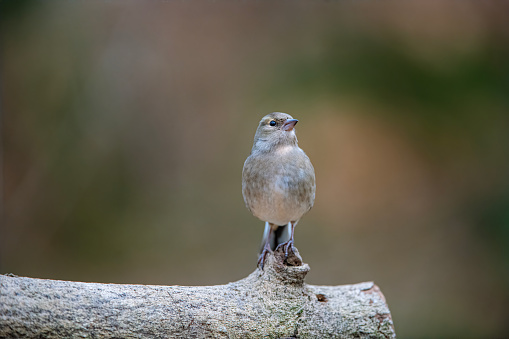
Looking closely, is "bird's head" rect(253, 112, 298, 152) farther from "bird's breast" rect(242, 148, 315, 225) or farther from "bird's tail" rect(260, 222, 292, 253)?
"bird's tail" rect(260, 222, 292, 253)

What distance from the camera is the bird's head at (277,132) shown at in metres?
3.20

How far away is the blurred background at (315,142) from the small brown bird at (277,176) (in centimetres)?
243

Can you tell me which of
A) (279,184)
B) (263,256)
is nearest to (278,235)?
(263,256)

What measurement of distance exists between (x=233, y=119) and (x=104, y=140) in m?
1.54

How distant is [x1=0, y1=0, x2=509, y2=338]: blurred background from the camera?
5.48 metres

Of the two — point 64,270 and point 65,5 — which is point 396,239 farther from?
point 65,5

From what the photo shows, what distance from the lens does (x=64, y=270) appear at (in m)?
5.39

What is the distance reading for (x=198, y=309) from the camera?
257 cm

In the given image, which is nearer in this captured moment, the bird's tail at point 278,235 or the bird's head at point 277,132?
the bird's head at point 277,132

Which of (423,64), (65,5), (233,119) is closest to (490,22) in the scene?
(423,64)

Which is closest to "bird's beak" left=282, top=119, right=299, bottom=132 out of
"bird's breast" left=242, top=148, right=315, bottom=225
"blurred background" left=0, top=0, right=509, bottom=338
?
"bird's breast" left=242, top=148, right=315, bottom=225

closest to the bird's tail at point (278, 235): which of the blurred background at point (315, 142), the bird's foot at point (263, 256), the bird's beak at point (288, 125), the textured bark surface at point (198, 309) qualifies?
the bird's foot at point (263, 256)

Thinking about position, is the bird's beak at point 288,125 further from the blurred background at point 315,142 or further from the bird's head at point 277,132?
the blurred background at point 315,142

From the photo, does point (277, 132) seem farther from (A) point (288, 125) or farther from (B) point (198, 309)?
(B) point (198, 309)
